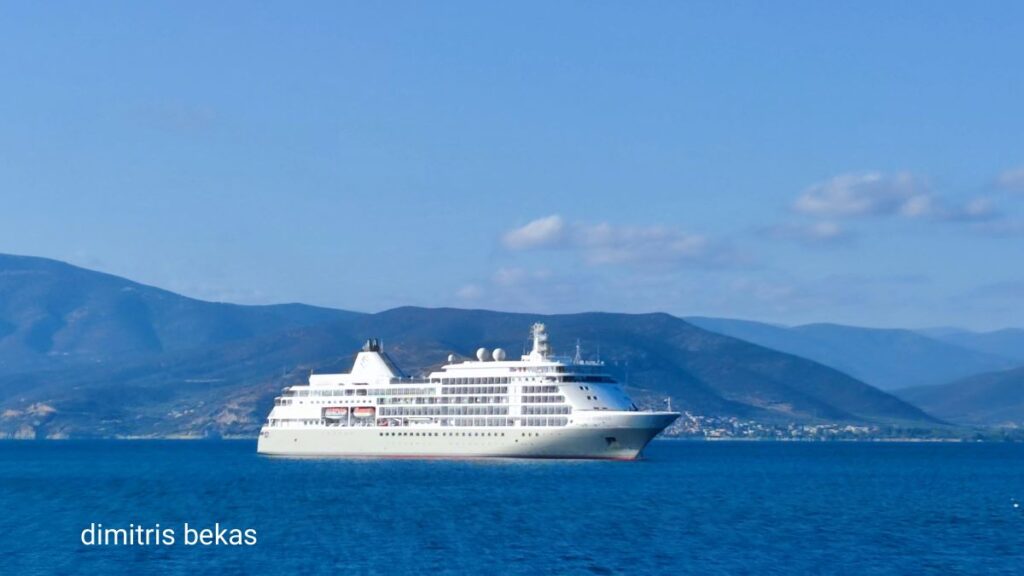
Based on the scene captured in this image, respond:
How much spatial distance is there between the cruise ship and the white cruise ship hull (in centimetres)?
9

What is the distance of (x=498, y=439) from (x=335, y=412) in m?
22.1

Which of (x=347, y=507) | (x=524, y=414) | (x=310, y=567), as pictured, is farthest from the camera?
(x=524, y=414)

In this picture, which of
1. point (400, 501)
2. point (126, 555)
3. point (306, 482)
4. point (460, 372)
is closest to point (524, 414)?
point (460, 372)

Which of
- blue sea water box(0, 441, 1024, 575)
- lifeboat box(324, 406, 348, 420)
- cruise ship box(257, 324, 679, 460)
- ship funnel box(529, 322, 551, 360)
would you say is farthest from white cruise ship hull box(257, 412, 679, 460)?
ship funnel box(529, 322, 551, 360)

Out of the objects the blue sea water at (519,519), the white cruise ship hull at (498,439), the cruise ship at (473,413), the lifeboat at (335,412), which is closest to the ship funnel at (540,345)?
the cruise ship at (473,413)

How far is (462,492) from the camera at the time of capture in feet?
361

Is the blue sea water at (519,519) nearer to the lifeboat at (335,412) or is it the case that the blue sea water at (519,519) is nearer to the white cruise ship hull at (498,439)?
the white cruise ship hull at (498,439)

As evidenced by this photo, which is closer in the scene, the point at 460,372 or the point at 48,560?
the point at 48,560

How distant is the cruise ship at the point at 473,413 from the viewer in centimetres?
14138

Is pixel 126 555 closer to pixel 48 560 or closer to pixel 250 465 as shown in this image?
pixel 48 560

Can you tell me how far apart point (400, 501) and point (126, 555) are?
31.5m

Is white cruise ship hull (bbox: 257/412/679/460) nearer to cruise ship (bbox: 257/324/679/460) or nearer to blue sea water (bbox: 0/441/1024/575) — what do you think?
cruise ship (bbox: 257/324/679/460)

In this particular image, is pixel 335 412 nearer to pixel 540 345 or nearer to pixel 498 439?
pixel 498 439

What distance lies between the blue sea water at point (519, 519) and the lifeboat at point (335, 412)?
8.42 metres
